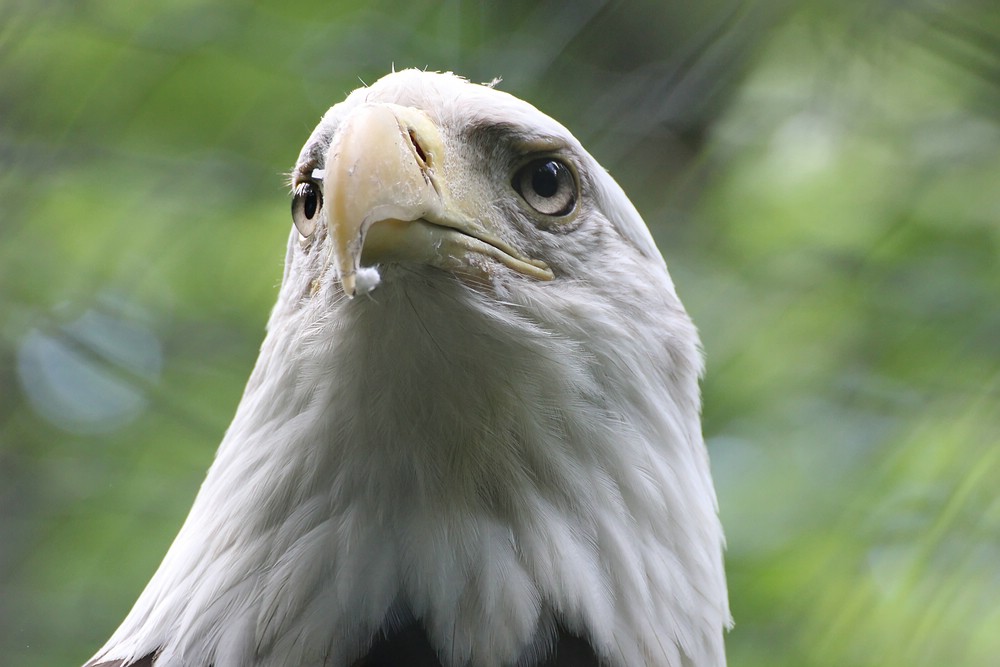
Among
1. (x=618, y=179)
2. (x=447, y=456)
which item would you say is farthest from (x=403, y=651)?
(x=618, y=179)

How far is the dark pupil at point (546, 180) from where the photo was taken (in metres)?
1.40

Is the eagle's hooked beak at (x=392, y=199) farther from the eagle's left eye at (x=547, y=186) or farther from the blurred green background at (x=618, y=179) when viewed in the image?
the blurred green background at (x=618, y=179)

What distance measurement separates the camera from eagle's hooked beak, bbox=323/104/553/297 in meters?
1.07

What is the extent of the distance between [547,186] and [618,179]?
1.61 m

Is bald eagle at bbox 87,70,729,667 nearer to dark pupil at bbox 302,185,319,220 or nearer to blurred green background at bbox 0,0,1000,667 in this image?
dark pupil at bbox 302,185,319,220

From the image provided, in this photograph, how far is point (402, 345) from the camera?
124 centimetres

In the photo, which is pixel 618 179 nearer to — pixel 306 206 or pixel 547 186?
pixel 547 186

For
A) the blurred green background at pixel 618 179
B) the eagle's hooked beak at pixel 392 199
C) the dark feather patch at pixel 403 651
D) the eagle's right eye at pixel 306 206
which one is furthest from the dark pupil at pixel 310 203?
the blurred green background at pixel 618 179

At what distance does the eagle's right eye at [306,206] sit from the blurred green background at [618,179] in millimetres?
1419

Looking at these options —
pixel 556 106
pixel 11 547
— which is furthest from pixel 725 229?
pixel 11 547

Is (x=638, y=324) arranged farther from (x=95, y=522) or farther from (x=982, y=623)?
(x=95, y=522)

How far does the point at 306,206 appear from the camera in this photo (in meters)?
1.39

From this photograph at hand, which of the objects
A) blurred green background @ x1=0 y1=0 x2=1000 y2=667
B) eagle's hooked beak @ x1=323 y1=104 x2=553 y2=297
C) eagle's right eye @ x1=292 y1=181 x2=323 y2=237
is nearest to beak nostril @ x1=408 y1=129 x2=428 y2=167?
eagle's hooked beak @ x1=323 y1=104 x2=553 y2=297

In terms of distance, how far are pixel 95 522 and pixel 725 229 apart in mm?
1949
